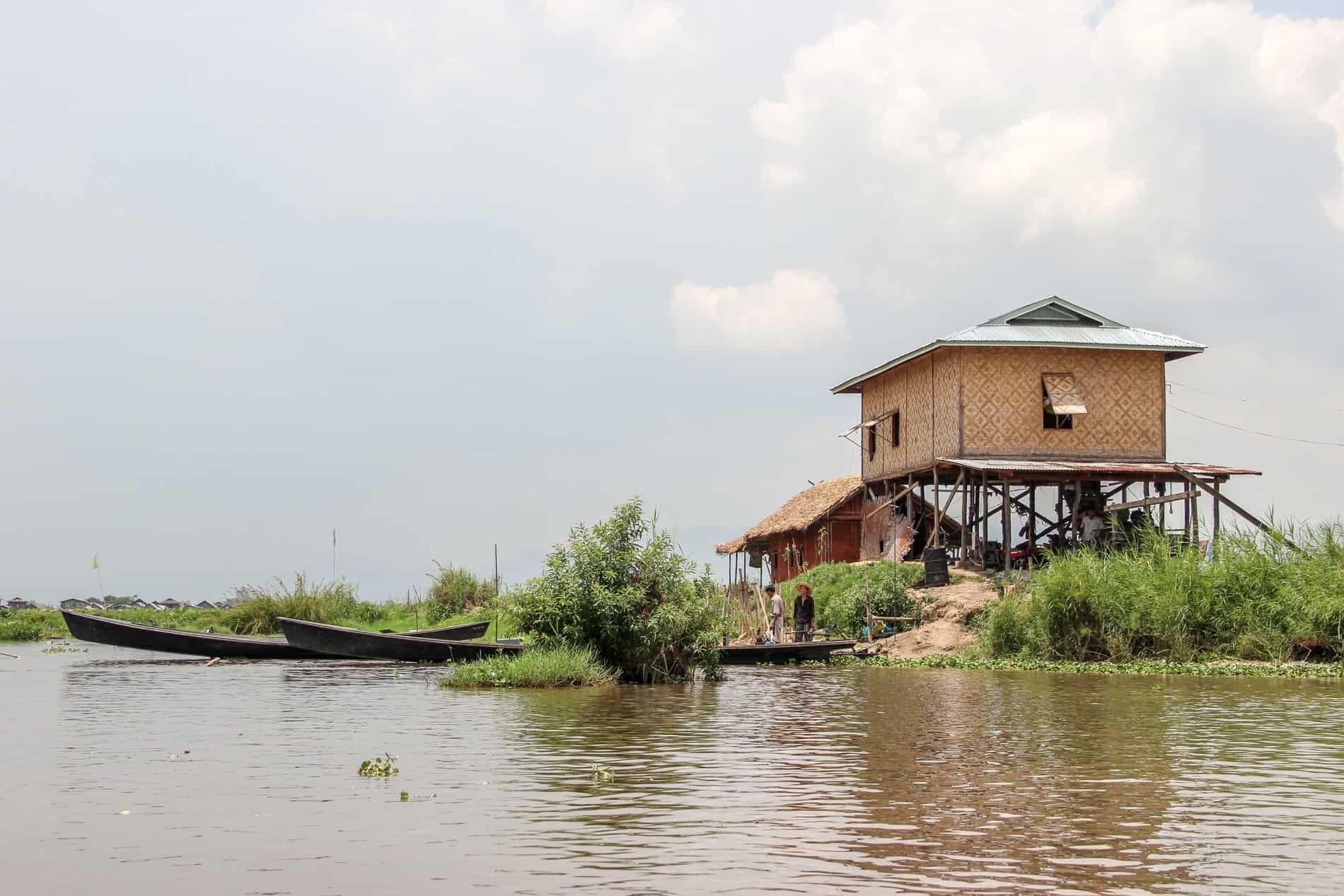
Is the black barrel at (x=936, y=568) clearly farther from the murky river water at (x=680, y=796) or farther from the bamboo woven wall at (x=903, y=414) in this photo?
the murky river water at (x=680, y=796)

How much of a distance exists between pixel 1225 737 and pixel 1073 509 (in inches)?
794

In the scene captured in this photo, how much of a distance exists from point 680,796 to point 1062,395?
24636mm

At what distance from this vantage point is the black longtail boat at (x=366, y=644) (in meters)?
22.3

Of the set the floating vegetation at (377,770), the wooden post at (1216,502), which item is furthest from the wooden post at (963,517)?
the floating vegetation at (377,770)

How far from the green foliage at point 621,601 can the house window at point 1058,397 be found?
15306mm

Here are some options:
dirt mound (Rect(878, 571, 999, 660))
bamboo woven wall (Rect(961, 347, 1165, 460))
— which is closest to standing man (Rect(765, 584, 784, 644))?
dirt mound (Rect(878, 571, 999, 660))

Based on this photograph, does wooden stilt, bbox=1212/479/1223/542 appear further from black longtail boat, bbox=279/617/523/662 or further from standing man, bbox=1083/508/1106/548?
black longtail boat, bbox=279/617/523/662

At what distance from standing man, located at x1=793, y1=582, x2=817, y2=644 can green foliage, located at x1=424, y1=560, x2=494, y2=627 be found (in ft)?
47.7

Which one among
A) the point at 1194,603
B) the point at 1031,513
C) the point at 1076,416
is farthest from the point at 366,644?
the point at 1031,513

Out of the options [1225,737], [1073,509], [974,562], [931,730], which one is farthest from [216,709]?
[1073,509]

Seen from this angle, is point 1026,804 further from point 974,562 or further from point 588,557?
point 974,562

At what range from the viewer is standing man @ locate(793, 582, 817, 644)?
25.4 meters

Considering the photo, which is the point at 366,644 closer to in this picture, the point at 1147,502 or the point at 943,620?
the point at 943,620

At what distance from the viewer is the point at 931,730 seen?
12609 millimetres
